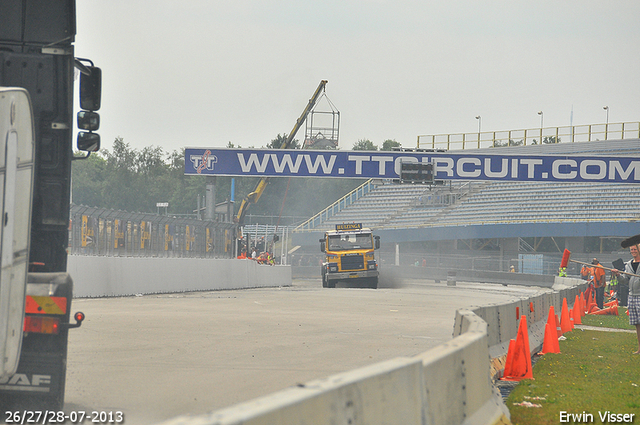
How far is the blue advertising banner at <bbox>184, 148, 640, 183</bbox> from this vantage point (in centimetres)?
3959

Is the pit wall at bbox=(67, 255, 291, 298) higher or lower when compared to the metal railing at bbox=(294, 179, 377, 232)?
lower

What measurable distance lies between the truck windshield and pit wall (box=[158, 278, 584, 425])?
103 ft

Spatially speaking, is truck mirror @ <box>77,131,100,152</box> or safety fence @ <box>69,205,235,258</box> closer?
truck mirror @ <box>77,131,100,152</box>

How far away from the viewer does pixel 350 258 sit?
39.0 metres

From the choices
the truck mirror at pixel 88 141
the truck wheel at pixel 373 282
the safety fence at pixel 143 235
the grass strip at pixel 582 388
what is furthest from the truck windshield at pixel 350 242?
the truck mirror at pixel 88 141

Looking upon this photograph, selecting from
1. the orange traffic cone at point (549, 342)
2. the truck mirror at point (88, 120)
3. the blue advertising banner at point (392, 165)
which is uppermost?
the blue advertising banner at point (392, 165)

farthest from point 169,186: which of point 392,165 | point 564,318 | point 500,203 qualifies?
point 564,318

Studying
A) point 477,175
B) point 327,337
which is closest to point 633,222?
point 477,175

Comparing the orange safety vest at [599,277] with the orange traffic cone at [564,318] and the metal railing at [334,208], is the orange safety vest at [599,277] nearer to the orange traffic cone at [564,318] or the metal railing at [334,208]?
the orange traffic cone at [564,318]

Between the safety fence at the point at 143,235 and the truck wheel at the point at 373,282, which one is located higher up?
the safety fence at the point at 143,235

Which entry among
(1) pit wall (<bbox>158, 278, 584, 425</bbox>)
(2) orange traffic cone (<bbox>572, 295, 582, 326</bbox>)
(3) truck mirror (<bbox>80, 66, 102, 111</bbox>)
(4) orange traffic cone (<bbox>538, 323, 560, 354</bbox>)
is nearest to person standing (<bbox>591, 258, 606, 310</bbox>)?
(2) orange traffic cone (<bbox>572, 295, 582, 326</bbox>)

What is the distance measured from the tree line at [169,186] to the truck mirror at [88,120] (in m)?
92.9

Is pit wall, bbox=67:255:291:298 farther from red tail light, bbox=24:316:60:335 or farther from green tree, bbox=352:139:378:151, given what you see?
green tree, bbox=352:139:378:151

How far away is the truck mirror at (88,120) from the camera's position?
25.3 ft
